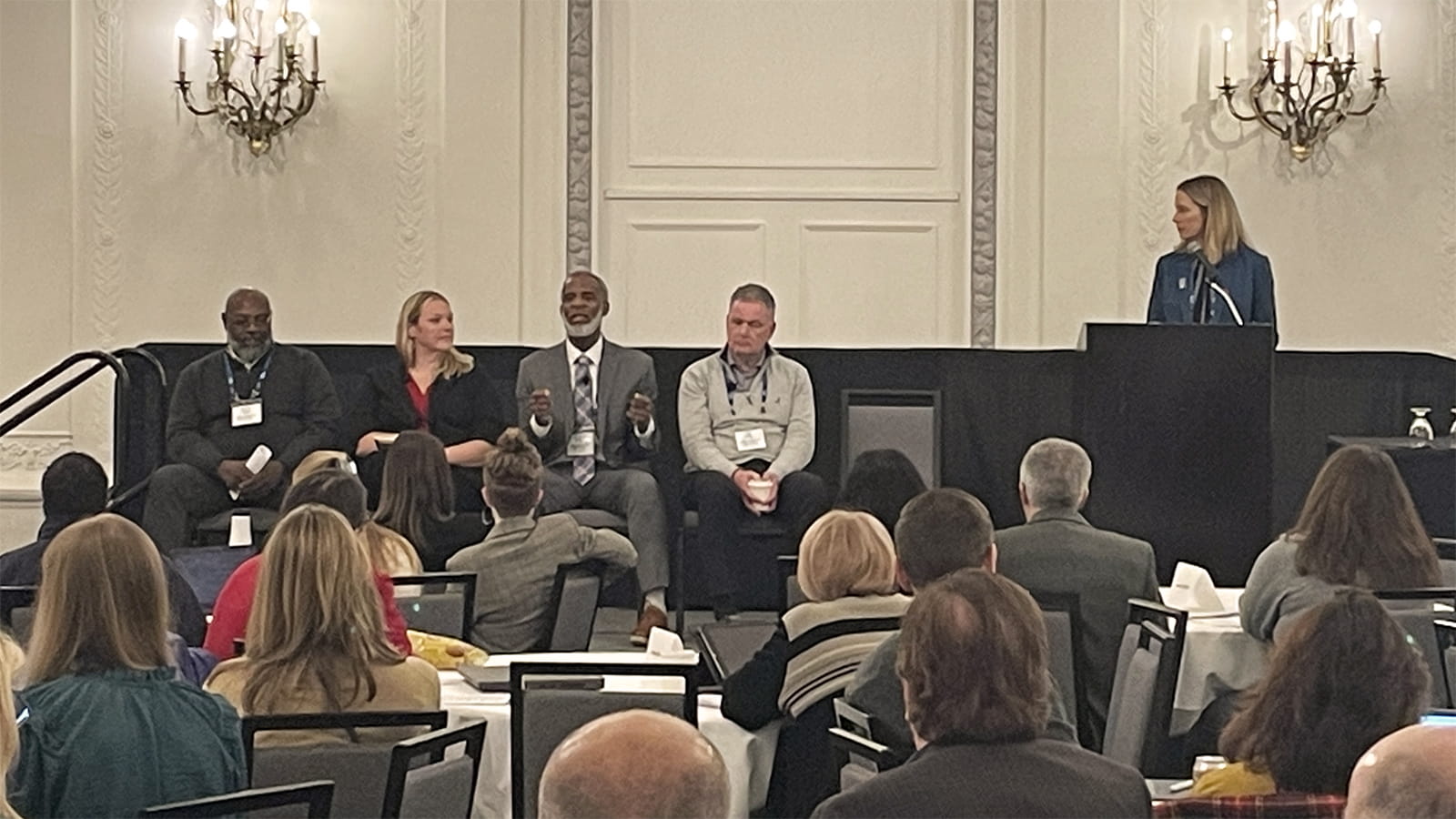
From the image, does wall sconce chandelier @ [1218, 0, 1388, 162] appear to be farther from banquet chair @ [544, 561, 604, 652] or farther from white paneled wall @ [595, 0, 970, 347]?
banquet chair @ [544, 561, 604, 652]

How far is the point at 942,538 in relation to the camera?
393cm

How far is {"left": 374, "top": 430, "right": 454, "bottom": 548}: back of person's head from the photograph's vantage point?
5.92 metres

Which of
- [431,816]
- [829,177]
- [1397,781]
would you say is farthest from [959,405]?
[1397,781]

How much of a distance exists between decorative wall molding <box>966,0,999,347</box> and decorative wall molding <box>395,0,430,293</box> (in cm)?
254

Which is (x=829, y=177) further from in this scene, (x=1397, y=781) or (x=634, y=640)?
(x=1397, y=781)

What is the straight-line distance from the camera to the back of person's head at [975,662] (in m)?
2.76

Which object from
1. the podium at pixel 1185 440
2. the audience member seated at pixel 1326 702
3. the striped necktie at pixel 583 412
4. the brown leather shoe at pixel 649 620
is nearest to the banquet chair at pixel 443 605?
the brown leather shoe at pixel 649 620

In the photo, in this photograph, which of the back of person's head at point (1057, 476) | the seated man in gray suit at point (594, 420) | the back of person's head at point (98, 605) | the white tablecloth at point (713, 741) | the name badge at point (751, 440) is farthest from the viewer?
the name badge at point (751, 440)

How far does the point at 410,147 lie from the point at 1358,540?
18.7 feet

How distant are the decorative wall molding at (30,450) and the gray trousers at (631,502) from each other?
10.3 feet

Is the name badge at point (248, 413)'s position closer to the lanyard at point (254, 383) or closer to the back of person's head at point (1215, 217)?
the lanyard at point (254, 383)

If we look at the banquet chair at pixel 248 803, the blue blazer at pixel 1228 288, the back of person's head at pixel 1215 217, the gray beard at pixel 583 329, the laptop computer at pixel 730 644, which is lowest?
the laptop computer at pixel 730 644

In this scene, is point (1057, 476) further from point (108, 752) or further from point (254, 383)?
point (254, 383)

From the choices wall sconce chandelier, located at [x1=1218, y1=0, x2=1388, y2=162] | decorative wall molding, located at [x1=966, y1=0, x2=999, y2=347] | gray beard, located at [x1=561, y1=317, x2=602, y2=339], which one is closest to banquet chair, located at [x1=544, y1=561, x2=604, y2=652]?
gray beard, located at [x1=561, y1=317, x2=602, y2=339]
